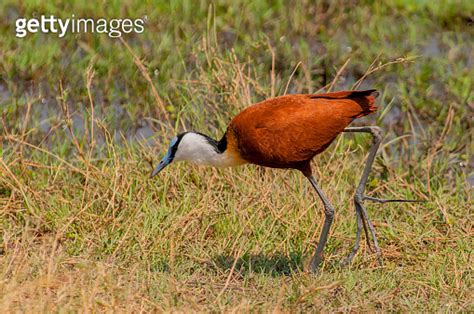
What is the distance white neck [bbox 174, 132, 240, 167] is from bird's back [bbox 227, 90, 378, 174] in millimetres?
159

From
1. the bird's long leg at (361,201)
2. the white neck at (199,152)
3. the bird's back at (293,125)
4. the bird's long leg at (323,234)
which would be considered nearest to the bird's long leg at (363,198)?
the bird's long leg at (361,201)

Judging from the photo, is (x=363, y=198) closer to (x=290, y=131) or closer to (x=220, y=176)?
(x=290, y=131)

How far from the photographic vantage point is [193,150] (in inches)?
221

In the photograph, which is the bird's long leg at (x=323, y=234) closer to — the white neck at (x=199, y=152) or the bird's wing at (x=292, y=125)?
Result: the bird's wing at (x=292, y=125)

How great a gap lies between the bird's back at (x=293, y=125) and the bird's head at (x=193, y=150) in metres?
0.20

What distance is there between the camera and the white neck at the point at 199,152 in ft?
18.2

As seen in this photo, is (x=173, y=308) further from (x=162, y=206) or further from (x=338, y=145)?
(x=338, y=145)

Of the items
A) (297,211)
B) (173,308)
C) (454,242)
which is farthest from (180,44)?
(173,308)

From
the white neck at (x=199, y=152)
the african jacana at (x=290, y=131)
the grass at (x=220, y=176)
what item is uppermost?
the african jacana at (x=290, y=131)

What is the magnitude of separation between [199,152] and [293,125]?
2.00 ft

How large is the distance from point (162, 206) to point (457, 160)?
2.07 meters

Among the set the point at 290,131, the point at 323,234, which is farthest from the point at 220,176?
the point at 290,131

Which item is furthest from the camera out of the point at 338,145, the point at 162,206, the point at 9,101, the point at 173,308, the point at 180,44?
the point at 180,44

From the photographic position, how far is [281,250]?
5.85m
